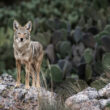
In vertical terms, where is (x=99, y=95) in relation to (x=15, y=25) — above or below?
below

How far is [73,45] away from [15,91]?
6.22 metres

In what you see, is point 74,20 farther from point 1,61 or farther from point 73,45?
point 1,61

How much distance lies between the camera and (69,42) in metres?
13.7

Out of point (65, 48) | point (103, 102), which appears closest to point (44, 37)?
point (65, 48)

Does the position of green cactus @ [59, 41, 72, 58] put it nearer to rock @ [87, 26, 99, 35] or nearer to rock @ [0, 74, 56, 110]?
rock @ [87, 26, 99, 35]

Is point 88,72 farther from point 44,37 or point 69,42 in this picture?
point 44,37

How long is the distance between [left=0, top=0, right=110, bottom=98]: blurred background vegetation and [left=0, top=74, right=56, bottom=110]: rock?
40.9 inches

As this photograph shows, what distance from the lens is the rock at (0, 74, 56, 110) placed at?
7438 millimetres

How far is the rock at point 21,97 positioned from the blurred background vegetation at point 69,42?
1039 millimetres

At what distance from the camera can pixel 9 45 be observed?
14.0 m

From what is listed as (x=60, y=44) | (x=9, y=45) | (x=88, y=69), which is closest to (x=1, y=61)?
(x=9, y=45)

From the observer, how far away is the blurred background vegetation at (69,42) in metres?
11.1

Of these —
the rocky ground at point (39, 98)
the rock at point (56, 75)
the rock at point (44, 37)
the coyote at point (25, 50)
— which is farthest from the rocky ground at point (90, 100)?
the rock at point (44, 37)

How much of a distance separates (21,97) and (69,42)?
6.33 meters
